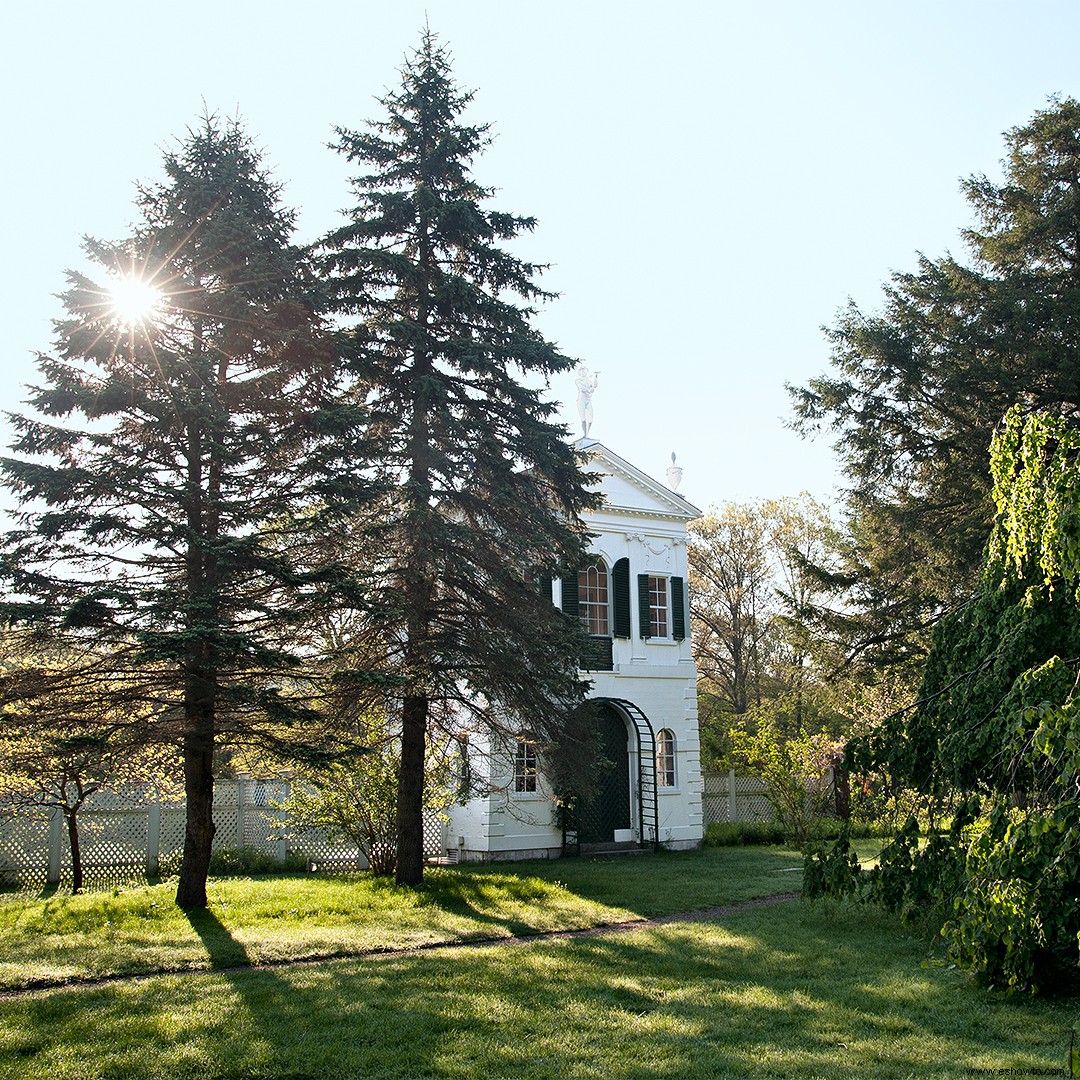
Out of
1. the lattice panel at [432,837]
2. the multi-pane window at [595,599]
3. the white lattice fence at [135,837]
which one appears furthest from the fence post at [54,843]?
the multi-pane window at [595,599]

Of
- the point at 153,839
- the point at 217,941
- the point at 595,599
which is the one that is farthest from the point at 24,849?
the point at 595,599

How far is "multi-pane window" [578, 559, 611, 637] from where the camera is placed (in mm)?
20875

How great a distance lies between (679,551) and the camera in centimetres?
2236

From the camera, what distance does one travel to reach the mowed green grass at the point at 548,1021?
5734mm

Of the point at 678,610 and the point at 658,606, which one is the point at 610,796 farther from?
the point at 678,610

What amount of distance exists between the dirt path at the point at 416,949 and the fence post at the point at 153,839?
294 inches

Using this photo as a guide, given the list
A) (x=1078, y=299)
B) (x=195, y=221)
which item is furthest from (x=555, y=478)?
(x=1078, y=299)

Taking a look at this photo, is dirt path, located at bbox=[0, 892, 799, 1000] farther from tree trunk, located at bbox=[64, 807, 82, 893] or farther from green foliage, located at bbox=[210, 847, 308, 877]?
green foliage, located at bbox=[210, 847, 308, 877]

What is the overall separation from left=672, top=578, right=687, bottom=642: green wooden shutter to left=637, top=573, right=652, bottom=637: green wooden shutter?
2.35 ft

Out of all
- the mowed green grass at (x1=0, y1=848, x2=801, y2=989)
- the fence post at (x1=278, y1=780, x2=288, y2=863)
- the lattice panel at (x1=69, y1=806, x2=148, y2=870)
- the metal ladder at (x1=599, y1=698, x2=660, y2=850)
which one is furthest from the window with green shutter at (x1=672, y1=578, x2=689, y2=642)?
the lattice panel at (x1=69, y1=806, x2=148, y2=870)

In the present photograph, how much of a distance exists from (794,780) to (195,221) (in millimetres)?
15479

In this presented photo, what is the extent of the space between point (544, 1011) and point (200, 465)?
7.28 meters

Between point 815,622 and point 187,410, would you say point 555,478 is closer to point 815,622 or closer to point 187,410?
point 187,410

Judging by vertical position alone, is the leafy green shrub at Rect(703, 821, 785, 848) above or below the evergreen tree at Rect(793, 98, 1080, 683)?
below
